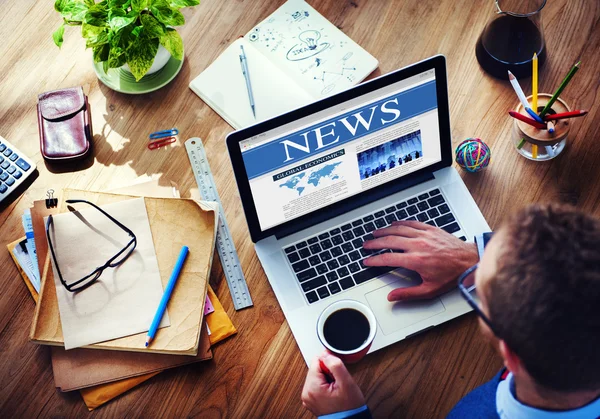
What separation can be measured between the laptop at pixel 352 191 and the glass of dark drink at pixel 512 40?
262 millimetres

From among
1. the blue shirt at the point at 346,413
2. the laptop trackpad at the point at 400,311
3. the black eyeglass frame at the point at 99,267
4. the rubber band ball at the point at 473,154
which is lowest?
the laptop trackpad at the point at 400,311

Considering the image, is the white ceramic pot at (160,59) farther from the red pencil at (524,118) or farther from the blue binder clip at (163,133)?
the red pencil at (524,118)

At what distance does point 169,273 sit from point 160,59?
0.48 meters

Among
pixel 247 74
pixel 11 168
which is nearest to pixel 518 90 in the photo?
pixel 247 74

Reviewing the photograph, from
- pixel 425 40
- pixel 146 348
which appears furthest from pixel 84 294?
pixel 425 40

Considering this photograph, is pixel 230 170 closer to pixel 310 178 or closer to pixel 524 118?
pixel 310 178

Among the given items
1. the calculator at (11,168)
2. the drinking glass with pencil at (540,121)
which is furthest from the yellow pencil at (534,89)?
the calculator at (11,168)

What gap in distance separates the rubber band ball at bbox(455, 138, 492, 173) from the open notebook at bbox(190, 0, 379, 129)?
0.95ft

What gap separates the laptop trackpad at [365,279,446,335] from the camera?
1131 mm

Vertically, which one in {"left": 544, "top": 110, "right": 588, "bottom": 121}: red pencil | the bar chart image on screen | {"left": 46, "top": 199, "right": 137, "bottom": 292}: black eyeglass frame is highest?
{"left": 46, "top": 199, "right": 137, "bottom": 292}: black eyeglass frame

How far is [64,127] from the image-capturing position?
4.24 feet

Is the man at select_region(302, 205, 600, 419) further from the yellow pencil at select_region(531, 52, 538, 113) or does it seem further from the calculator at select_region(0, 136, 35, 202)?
the calculator at select_region(0, 136, 35, 202)

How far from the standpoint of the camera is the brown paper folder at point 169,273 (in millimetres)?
1122

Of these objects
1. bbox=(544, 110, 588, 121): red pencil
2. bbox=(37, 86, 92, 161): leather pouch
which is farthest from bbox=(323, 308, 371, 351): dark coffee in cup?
bbox=(37, 86, 92, 161): leather pouch
